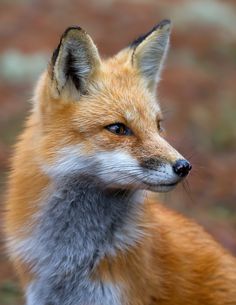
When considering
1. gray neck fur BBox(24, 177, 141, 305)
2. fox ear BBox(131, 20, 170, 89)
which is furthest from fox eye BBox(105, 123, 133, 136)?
fox ear BBox(131, 20, 170, 89)

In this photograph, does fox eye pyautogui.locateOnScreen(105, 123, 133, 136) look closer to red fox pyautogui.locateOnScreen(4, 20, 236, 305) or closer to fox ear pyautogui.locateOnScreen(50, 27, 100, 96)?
red fox pyautogui.locateOnScreen(4, 20, 236, 305)

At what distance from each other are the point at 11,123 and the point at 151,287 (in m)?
8.98

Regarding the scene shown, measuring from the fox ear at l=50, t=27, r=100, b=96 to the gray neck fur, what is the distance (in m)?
0.94

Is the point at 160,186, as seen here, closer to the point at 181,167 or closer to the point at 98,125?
the point at 181,167

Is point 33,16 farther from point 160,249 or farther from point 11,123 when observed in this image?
point 160,249

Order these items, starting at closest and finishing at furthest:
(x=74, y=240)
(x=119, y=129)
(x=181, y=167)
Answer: (x=181, y=167)
(x=119, y=129)
(x=74, y=240)

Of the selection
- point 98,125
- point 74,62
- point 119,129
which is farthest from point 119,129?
point 74,62

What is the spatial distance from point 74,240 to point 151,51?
1.94 m

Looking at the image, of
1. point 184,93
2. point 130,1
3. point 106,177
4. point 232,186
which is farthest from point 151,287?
point 130,1

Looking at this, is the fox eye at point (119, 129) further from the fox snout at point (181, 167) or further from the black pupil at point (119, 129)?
the fox snout at point (181, 167)

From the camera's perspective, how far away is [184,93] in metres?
18.9

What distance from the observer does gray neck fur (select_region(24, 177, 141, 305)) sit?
755 centimetres

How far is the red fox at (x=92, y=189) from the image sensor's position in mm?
7242

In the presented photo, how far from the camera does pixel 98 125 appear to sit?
729cm
